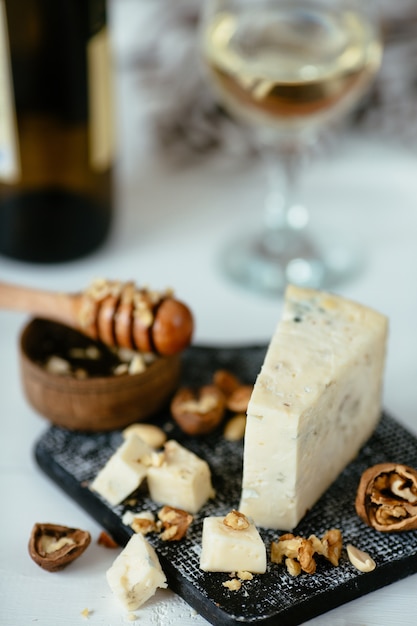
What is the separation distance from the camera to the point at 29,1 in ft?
4.09

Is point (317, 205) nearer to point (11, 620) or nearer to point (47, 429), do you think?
point (47, 429)

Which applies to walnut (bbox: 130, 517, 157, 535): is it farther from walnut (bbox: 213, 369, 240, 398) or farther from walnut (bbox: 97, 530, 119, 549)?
walnut (bbox: 213, 369, 240, 398)

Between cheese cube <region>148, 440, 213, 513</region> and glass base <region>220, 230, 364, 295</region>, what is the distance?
1.47 ft

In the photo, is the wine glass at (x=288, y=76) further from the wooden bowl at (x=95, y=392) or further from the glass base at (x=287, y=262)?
the wooden bowl at (x=95, y=392)

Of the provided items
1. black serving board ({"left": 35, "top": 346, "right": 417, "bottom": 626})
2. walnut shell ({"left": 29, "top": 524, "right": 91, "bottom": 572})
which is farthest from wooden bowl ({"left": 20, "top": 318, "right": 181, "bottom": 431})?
walnut shell ({"left": 29, "top": 524, "right": 91, "bottom": 572})

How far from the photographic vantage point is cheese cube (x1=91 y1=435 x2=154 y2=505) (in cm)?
98

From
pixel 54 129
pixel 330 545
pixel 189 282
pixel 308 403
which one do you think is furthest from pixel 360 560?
pixel 54 129

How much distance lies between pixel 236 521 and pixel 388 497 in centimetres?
16

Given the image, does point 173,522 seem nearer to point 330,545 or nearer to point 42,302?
point 330,545

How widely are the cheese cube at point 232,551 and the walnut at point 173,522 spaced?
4 centimetres

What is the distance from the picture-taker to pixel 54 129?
4.45ft

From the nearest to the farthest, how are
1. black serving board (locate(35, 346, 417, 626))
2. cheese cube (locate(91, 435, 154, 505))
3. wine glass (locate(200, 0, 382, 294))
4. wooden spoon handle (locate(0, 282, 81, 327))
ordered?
1. black serving board (locate(35, 346, 417, 626))
2. cheese cube (locate(91, 435, 154, 505))
3. wooden spoon handle (locate(0, 282, 81, 327))
4. wine glass (locate(200, 0, 382, 294))

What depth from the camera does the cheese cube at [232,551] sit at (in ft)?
2.91

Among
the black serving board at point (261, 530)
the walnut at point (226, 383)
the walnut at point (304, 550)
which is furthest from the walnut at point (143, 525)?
the walnut at point (226, 383)
